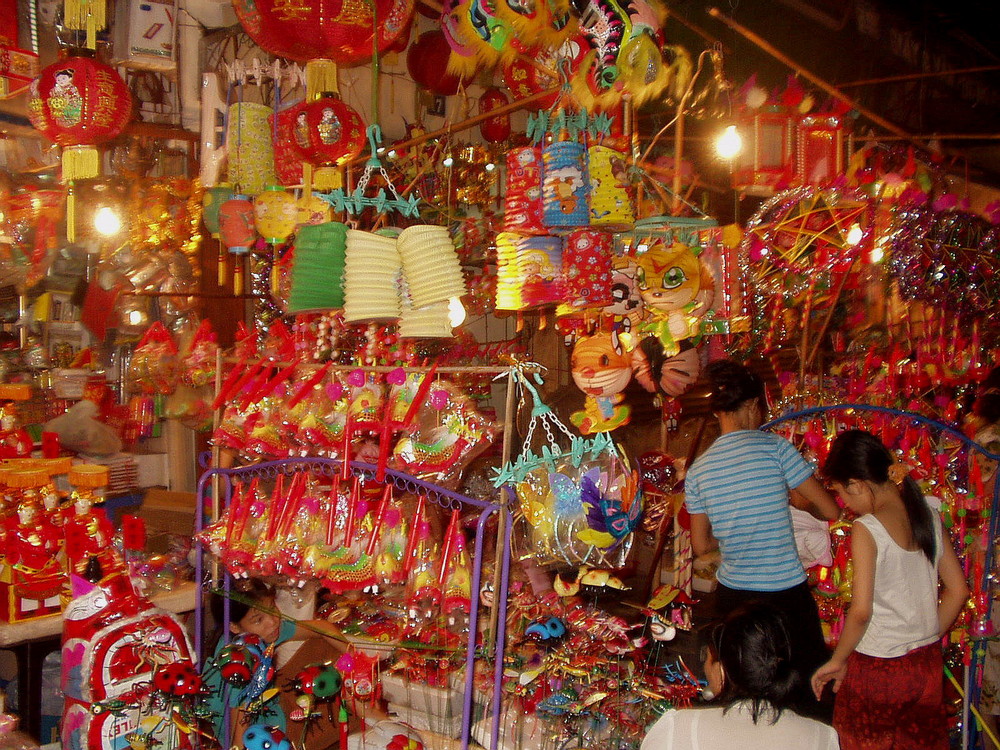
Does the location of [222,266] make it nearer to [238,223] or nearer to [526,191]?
[238,223]

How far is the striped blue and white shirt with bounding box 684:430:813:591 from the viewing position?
267 cm

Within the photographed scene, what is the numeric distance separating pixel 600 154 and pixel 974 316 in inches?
73.7

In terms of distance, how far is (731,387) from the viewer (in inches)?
110

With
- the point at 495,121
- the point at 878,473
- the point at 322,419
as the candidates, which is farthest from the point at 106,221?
the point at 878,473

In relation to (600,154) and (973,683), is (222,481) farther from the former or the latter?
(973,683)

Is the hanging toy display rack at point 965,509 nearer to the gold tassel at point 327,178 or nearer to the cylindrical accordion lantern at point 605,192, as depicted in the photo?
the cylindrical accordion lantern at point 605,192

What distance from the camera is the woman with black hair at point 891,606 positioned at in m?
2.41

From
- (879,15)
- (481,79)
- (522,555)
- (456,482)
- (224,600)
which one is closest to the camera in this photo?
(522,555)

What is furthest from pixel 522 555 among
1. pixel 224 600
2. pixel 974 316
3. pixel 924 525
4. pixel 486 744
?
pixel 974 316

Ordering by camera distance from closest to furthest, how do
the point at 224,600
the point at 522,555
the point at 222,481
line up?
the point at 522,555 → the point at 224,600 → the point at 222,481

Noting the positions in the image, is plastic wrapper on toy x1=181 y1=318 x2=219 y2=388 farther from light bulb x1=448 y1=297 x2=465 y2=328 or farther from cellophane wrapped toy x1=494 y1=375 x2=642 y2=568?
cellophane wrapped toy x1=494 y1=375 x2=642 y2=568

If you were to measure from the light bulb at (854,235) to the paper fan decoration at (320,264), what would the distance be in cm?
196

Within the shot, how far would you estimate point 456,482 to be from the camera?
246 cm

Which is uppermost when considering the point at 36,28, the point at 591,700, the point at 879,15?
the point at 879,15
